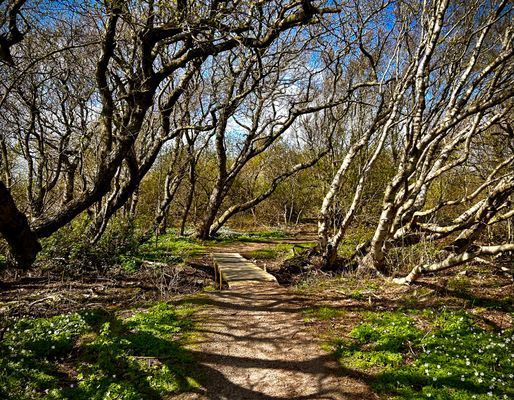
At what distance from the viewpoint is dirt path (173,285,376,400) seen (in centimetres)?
389

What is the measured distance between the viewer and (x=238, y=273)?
8789 millimetres

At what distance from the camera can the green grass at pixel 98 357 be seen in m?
3.96

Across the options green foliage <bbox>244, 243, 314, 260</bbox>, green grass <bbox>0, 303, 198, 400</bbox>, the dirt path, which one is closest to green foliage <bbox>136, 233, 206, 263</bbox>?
green foliage <bbox>244, 243, 314, 260</bbox>

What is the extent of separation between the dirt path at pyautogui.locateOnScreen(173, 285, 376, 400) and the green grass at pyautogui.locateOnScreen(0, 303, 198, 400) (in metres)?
0.31

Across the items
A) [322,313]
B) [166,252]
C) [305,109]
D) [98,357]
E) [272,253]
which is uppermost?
[305,109]

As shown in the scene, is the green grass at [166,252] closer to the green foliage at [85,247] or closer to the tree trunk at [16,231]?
the green foliage at [85,247]

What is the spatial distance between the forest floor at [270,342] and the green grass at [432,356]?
0.01 m

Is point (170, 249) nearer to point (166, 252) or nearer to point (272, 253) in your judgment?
point (166, 252)

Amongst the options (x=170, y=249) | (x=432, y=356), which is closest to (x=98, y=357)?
(x=432, y=356)

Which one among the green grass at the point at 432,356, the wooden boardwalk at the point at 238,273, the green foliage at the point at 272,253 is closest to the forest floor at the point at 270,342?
the green grass at the point at 432,356

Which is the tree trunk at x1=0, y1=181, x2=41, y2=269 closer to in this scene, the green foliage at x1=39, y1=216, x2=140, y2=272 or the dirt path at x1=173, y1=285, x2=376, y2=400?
the green foliage at x1=39, y1=216, x2=140, y2=272

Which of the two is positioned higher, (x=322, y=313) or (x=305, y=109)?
(x=305, y=109)

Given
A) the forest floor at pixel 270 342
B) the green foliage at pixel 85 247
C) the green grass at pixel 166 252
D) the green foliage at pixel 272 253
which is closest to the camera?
the forest floor at pixel 270 342

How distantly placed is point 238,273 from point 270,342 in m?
3.85
